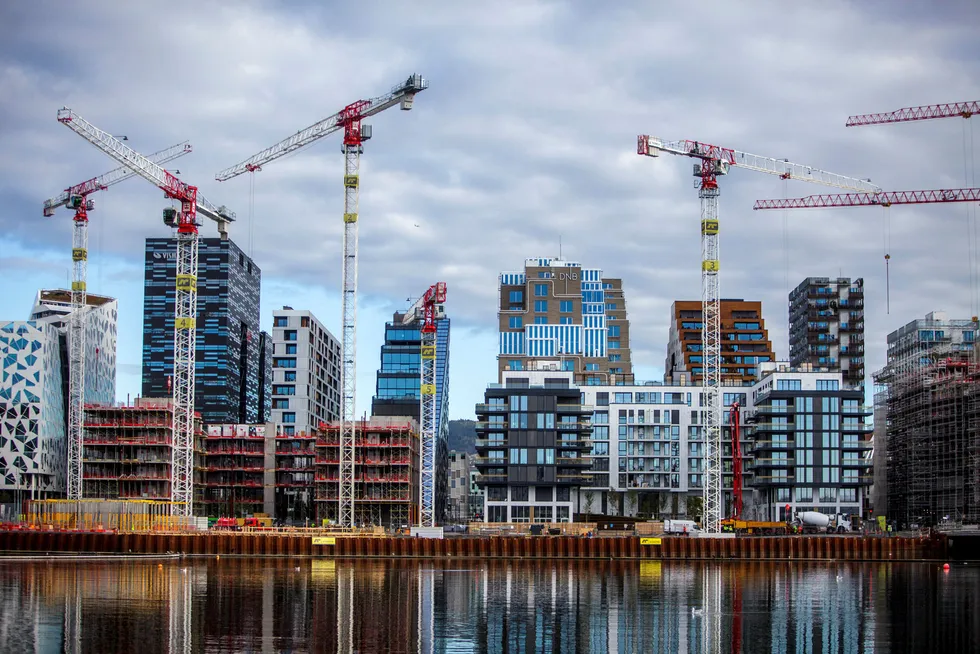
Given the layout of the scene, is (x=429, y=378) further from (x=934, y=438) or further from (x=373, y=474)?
(x=934, y=438)

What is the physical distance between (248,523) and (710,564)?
62184mm

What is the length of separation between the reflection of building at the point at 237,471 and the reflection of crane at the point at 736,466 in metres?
68.2

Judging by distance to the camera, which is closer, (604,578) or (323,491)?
(604,578)

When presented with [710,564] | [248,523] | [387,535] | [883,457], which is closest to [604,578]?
[710,564]

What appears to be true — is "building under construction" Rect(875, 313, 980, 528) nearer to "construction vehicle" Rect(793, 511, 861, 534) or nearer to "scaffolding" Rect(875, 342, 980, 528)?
"scaffolding" Rect(875, 342, 980, 528)

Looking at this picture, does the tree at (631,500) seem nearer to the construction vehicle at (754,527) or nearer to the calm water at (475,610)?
the construction vehicle at (754,527)

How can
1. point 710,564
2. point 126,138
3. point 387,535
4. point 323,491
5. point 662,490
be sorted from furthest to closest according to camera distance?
point 662,490, point 323,491, point 126,138, point 387,535, point 710,564

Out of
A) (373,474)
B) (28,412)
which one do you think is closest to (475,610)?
(373,474)

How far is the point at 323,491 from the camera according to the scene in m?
169

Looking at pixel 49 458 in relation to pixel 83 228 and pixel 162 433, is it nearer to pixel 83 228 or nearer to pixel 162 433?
pixel 162 433

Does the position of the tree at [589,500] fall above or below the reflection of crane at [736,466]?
below

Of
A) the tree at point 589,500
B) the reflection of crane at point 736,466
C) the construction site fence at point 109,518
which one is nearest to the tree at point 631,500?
the tree at point 589,500

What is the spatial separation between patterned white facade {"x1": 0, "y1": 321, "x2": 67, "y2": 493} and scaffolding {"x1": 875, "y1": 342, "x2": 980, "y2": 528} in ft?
392

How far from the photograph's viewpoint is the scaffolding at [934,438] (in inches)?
6083
